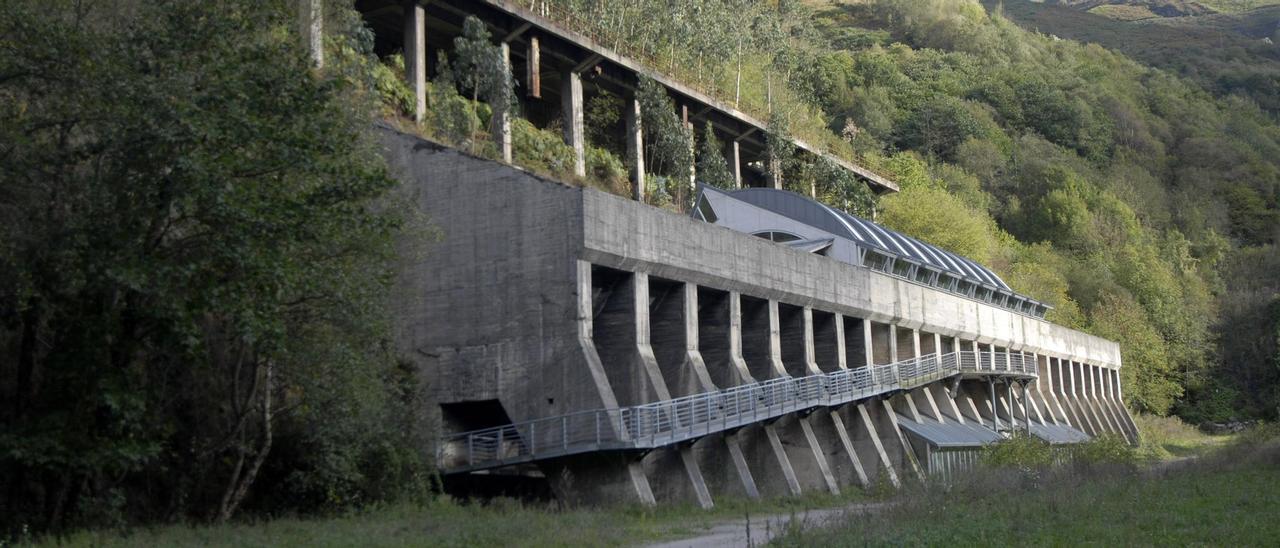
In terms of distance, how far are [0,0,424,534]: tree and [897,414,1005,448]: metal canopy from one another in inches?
1028

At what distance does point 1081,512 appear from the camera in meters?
23.3

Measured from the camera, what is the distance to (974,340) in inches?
2330

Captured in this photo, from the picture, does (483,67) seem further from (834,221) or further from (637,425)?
(637,425)

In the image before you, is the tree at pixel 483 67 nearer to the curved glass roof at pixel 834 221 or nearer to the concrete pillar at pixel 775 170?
the curved glass roof at pixel 834 221

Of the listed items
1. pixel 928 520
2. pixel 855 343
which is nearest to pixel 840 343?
pixel 855 343

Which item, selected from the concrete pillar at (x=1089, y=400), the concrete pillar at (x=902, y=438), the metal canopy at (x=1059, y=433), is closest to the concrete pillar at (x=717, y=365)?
the concrete pillar at (x=902, y=438)

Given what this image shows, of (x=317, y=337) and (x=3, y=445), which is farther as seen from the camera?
(x=317, y=337)

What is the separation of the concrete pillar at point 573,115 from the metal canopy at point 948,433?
16474 mm

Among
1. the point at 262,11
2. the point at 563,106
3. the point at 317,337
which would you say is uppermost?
the point at 563,106

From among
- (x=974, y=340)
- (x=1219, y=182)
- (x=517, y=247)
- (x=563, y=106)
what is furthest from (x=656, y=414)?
(x=1219, y=182)

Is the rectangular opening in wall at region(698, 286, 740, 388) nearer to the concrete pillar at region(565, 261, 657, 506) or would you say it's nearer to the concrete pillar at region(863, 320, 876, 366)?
the concrete pillar at region(565, 261, 657, 506)

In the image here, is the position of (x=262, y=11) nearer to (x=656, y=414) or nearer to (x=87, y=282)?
(x=87, y=282)

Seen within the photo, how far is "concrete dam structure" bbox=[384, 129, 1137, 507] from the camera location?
32.5 metres

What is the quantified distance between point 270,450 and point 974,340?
38.6m
